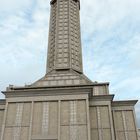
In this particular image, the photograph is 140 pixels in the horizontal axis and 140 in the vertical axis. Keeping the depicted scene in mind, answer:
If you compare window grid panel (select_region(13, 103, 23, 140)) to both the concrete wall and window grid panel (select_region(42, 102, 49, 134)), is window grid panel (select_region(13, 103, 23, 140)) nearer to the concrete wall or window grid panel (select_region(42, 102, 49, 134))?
the concrete wall

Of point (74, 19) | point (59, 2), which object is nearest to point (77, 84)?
point (74, 19)

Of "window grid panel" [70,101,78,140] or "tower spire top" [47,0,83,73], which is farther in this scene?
"tower spire top" [47,0,83,73]

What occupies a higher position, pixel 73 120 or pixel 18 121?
pixel 18 121

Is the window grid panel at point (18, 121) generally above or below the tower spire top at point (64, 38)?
below

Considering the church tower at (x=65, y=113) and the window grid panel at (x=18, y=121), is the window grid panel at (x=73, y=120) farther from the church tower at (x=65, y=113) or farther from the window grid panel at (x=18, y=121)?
the window grid panel at (x=18, y=121)

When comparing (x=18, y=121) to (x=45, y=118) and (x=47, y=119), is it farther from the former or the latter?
(x=47, y=119)

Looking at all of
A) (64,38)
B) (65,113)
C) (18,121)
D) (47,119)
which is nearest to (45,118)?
(47,119)

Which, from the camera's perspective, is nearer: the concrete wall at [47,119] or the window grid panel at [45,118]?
the concrete wall at [47,119]

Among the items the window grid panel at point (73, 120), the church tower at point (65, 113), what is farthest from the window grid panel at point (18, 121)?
the window grid panel at point (73, 120)

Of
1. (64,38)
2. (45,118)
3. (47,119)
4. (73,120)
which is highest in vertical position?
(64,38)

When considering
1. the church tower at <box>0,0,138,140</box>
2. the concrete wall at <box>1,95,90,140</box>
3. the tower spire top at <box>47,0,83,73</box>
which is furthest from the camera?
the tower spire top at <box>47,0,83,73</box>

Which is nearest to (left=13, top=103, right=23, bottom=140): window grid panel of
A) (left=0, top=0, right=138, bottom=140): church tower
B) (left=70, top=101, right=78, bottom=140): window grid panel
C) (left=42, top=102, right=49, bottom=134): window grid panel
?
(left=0, top=0, right=138, bottom=140): church tower

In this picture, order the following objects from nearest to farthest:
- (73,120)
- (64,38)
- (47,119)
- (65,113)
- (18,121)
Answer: (73,120) → (47,119) → (65,113) → (18,121) → (64,38)

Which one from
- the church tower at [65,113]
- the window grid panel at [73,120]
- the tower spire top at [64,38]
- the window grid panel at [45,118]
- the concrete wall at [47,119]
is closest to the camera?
the window grid panel at [73,120]
